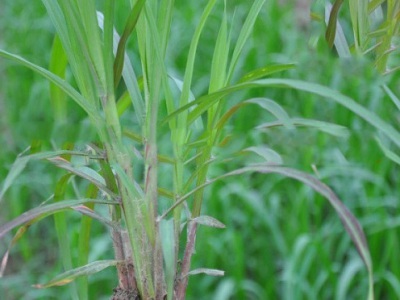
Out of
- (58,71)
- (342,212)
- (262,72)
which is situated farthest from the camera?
(58,71)

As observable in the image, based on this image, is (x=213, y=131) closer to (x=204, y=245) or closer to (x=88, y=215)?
(x=88, y=215)

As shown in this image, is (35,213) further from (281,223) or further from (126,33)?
(281,223)

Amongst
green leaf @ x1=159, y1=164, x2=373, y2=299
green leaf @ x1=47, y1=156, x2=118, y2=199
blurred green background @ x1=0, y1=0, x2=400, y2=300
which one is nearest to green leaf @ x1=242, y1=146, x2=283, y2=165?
green leaf @ x1=159, y1=164, x2=373, y2=299

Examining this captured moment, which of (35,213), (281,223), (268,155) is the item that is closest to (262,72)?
(268,155)

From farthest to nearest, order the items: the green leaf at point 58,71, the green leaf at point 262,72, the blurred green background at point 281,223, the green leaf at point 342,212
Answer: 1. the blurred green background at point 281,223
2. the green leaf at point 58,71
3. the green leaf at point 262,72
4. the green leaf at point 342,212

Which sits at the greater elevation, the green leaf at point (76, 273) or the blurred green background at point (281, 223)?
the green leaf at point (76, 273)

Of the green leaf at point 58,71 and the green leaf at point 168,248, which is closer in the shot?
the green leaf at point 168,248

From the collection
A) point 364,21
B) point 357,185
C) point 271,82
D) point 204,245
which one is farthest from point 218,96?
point 357,185

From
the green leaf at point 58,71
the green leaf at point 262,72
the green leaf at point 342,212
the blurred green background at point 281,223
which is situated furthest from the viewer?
the blurred green background at point 281,223

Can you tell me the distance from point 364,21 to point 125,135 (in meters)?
0.23

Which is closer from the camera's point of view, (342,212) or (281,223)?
(342,212)

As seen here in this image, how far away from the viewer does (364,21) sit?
73cm

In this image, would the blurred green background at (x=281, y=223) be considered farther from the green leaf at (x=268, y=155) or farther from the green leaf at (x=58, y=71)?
the green leaf at (x=268, y=155)

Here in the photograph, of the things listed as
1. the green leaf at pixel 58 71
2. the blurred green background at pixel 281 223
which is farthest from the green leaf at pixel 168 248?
the blurred green background at pixel 281 223
